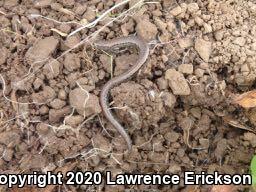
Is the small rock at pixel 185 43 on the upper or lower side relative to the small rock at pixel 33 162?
upper

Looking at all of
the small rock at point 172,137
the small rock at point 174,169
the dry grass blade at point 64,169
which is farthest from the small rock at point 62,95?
the small rock at point 174,169

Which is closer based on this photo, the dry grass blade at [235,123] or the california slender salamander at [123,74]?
the california slender salamander at [123,74]

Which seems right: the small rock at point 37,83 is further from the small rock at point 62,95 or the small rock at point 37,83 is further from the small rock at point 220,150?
the small rock at point 220,150

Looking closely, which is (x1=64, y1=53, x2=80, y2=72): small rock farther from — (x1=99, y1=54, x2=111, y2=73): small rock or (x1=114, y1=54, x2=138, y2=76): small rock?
(x1=114, y1=54, x2=138, y2=76): small rock

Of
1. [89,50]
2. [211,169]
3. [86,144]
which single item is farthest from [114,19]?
[211,169]

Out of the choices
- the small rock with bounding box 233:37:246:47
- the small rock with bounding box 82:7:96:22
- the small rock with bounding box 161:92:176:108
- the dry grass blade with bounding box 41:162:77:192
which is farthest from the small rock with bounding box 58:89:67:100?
the small rock with bounding box 233:37:246:47

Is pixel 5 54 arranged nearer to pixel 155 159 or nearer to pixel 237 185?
pixel 155 159

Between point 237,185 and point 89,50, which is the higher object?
point 89,50
